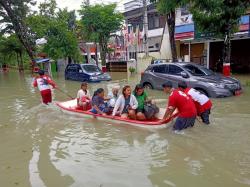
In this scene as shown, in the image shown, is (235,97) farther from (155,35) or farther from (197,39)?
(155,35)

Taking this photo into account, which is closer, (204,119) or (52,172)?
(52,172)

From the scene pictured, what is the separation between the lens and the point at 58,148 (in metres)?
7.68

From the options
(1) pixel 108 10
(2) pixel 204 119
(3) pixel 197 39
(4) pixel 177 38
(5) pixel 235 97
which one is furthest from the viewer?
(1) pixel 108 10

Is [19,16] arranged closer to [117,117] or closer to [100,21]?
[100,21]

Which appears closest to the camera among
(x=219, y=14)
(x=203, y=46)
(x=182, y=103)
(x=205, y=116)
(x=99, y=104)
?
(x=182, y=103)

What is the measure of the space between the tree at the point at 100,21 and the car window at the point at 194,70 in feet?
58.4

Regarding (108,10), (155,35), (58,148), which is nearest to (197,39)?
(108,10)

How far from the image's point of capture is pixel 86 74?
24.0 meters

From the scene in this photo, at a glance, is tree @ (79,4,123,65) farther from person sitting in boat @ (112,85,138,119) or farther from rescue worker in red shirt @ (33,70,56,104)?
person sitting in boat @ (112,85,138,119)

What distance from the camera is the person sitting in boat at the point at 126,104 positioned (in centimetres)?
890

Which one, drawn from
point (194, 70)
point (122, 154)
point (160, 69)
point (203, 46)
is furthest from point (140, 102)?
point (203, 46)

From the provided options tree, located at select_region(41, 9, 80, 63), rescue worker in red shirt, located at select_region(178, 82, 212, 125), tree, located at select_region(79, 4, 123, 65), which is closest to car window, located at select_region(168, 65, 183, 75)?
rescue worker in red shirt, located at select_region(178, 82, 212, 125)

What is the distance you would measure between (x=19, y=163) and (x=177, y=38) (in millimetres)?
21290

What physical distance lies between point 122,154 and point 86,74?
17.4 meters
